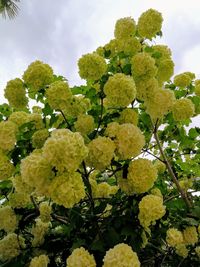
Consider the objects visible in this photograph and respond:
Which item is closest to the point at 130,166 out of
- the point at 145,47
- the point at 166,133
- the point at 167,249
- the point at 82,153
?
the point at 82,153

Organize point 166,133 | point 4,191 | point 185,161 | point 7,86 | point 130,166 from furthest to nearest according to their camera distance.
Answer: point 185,161
point 166,133
point 4,191
point 7,86
point 130,166

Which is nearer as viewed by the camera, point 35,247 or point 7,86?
point 7,86

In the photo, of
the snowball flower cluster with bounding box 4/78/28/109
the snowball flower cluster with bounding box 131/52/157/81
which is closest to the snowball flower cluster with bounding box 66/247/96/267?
the snowball flower cluster with bounding box 4/78/28/109

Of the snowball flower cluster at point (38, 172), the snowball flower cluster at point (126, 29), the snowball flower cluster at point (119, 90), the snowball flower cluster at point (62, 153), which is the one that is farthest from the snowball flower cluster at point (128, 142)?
the snowball flower cluster at point (126, 29)

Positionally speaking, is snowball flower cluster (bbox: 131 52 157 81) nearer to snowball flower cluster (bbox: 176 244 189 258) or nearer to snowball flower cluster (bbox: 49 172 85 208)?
snowball flower cluster (bbox: 49 172 85 208)

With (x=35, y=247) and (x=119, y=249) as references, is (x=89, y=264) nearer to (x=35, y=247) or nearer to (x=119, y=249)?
(x=119, y=249)

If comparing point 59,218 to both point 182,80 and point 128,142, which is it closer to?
point 128,142

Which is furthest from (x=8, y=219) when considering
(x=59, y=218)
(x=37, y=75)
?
(x=37, y=75)

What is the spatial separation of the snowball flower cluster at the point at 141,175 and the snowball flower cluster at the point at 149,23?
3.64 feet

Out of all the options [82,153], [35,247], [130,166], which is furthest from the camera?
[35,247]

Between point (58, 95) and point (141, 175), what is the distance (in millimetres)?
680

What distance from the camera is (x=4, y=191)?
279cm

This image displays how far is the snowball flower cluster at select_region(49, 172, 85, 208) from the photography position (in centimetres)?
172

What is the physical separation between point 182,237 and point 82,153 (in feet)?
2.99
